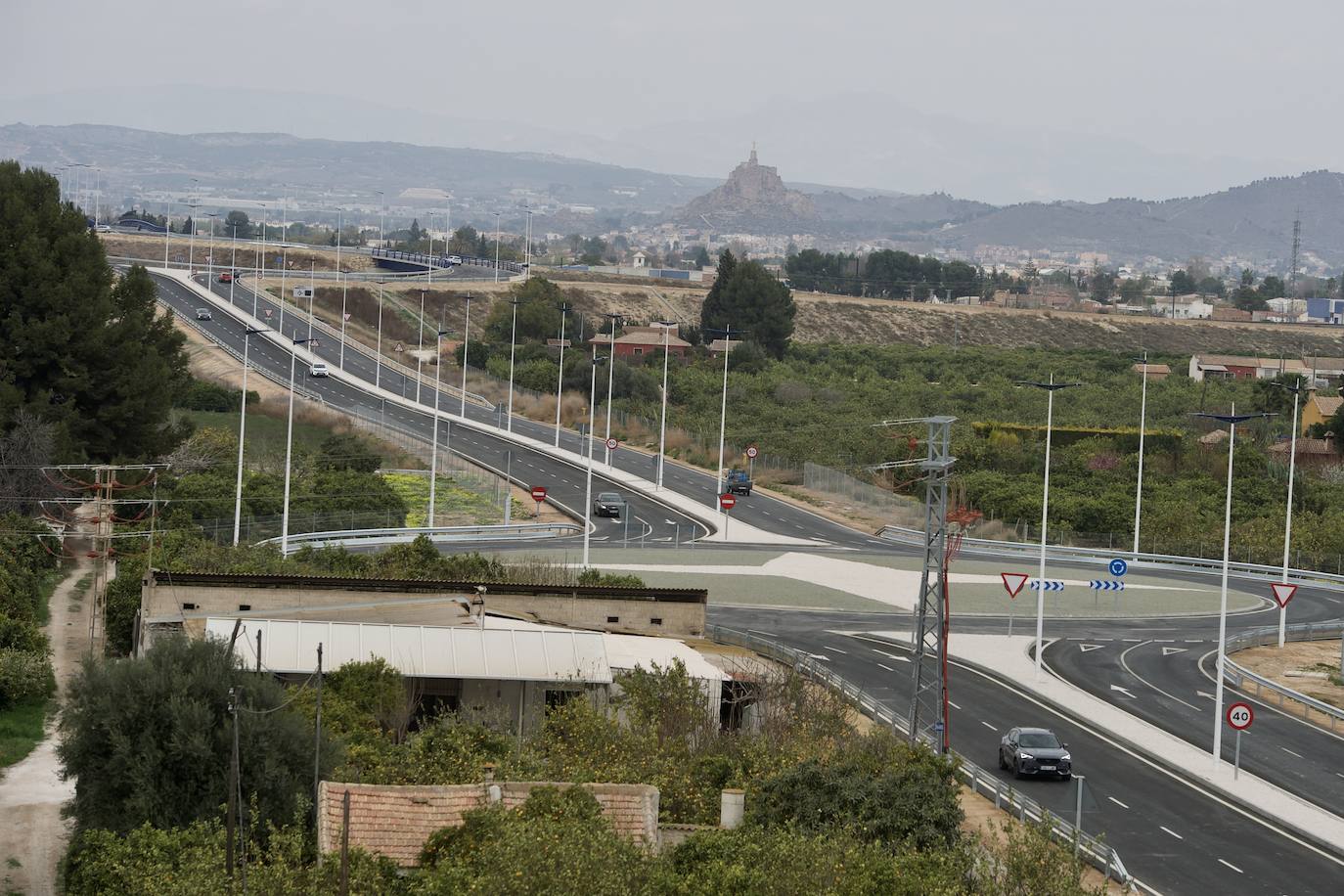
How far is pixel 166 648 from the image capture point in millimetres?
32438

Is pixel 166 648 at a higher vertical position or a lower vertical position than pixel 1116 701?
higher

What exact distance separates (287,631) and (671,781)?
44.1 ft

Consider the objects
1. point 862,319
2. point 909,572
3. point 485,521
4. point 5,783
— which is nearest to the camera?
point 5,783

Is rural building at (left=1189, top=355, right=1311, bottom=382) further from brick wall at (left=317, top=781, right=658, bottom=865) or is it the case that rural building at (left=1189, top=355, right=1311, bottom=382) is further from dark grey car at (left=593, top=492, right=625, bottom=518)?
brick wall at (left=317, top=781, right=658, bottom=865)

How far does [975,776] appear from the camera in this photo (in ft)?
129

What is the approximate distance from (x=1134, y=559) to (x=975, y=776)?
140 ft

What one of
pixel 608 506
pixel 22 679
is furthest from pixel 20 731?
pixel 608 506

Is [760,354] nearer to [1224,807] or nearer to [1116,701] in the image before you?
[1116,701]

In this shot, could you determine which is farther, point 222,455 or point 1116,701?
point 222,455

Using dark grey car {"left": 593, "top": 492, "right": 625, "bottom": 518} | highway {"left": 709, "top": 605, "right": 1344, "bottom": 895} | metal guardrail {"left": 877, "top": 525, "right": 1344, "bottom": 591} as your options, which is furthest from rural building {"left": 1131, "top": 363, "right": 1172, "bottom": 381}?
highway {"left": 709, "top": 605, "right": 1344, "bottom": 895}

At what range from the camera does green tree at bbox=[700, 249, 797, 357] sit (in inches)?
6068

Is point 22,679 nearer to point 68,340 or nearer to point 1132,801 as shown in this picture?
point 1132,801

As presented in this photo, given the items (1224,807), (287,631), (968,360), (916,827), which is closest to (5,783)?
(287,631)

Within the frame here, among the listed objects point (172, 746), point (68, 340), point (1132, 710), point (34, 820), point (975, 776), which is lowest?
point (34, 820)
